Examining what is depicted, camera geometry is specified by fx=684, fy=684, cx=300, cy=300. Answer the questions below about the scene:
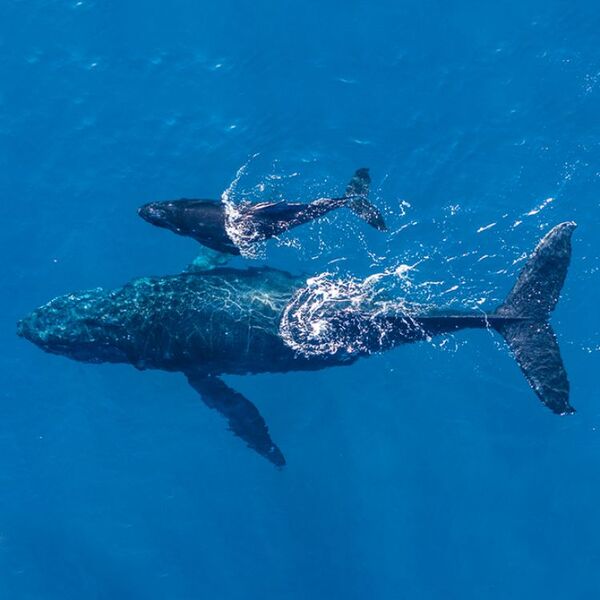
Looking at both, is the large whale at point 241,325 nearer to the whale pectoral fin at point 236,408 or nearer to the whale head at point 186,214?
the whale pectoral fin at point 236,408

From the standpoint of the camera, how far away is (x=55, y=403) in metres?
22.4

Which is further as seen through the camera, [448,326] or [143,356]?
[143,356]

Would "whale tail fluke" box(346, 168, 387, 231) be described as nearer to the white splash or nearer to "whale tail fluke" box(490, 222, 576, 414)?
the white splash

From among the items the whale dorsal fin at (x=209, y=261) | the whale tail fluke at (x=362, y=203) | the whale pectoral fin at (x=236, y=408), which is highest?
the whale tail fluke at (x=362, y=203)

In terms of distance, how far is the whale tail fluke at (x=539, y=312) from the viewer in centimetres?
1680

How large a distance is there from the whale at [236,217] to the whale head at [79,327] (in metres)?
3.29

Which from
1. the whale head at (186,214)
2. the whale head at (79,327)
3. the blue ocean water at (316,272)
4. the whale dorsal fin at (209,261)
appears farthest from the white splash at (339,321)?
the whale head at (79,327)

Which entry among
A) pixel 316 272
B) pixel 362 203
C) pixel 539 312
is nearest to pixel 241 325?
pixel 316 272

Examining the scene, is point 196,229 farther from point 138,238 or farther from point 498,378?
point 498,378

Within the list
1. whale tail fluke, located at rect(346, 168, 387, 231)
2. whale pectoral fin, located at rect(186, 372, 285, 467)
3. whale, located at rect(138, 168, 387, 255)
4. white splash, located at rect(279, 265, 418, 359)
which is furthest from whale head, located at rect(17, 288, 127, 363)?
whale tail fluke, located at rect(346, 168, 387, 231)

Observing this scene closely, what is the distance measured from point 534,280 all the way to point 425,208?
4830mm

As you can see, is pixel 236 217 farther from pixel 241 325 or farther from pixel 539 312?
pixel 539 312

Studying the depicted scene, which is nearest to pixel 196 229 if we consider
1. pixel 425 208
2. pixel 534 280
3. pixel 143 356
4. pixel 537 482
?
pixel 143 356

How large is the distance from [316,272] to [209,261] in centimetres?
330
